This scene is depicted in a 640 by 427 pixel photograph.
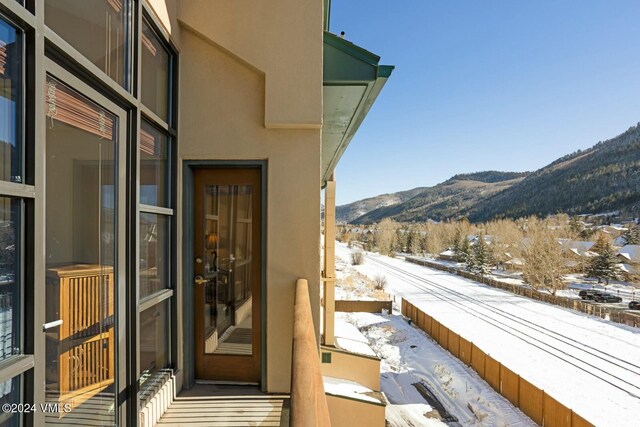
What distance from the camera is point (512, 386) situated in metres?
9.36

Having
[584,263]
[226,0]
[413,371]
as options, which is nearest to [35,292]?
[226,0]

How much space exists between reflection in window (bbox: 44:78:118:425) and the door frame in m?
0.85

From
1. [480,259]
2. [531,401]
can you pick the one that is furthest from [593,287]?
[531,401]

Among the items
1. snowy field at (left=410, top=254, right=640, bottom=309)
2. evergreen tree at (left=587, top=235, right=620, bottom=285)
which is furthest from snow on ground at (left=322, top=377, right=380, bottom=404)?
evergreen tree at (left=587, top=235, right=620, bottom=285)

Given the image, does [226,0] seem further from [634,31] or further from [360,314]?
[634,31]

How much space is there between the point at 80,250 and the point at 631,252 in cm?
4046

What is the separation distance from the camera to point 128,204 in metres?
1.86

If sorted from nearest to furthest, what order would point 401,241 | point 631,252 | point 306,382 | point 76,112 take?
point 306,382 < point 76,112 < point 631,252 < point 401,241

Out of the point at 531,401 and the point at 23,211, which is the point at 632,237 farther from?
the point at 23,211

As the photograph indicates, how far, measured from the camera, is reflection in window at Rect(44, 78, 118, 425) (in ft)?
4.42

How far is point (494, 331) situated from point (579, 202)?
175ft

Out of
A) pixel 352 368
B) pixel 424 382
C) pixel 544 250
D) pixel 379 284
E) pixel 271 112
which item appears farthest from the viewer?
pixel 544 250

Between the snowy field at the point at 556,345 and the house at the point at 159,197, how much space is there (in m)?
10.5

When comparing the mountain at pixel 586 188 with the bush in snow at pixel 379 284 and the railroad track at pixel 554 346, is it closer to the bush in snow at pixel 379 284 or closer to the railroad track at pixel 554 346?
the bush in snow at pixel 379 284
